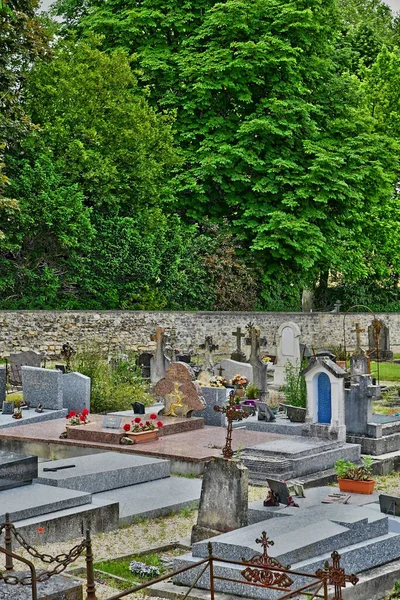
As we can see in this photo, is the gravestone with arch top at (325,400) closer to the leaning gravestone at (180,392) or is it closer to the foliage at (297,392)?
the foliage at (297,392)

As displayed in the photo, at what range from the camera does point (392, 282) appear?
4631 cm

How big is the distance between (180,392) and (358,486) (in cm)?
591

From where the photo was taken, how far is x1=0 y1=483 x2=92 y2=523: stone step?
10883mm

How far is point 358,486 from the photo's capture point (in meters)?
12.2

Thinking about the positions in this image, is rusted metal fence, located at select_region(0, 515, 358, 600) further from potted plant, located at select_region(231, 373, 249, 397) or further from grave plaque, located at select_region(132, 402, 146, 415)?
potted plant, located at select_region(231, 373, 249, 397)

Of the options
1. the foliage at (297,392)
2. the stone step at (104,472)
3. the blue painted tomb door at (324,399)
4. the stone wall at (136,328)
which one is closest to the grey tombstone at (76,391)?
the foliage at (297,392)

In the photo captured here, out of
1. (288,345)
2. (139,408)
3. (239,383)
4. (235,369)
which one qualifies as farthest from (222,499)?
(288,345)

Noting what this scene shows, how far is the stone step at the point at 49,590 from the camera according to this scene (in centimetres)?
752

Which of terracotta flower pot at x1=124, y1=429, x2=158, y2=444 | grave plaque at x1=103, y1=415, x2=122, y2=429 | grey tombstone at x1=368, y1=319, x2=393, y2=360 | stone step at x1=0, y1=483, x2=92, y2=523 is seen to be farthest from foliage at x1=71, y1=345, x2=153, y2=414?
grey tombstone at x1=368, y1=319, x2=393, y2=360

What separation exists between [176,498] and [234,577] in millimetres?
3972

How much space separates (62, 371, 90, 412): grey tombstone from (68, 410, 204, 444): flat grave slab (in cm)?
109

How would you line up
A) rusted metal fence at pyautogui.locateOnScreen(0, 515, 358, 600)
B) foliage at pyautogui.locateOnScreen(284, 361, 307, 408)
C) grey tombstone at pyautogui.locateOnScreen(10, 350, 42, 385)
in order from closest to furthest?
rusted metal fence at pyautogui.locateOnScreen(0, 515, 358, 600) < foliage at pyautogui.locateOnScreen(284, 361, 307, 408) < grey tombstone at pyautogui.locateOnScreen(10, 350, 42, 385)

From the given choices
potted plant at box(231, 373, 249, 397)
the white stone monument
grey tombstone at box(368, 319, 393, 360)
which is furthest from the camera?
grey tombstone at box(368, 319, 393, 360)

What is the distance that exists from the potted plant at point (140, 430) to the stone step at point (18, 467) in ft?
10.8
